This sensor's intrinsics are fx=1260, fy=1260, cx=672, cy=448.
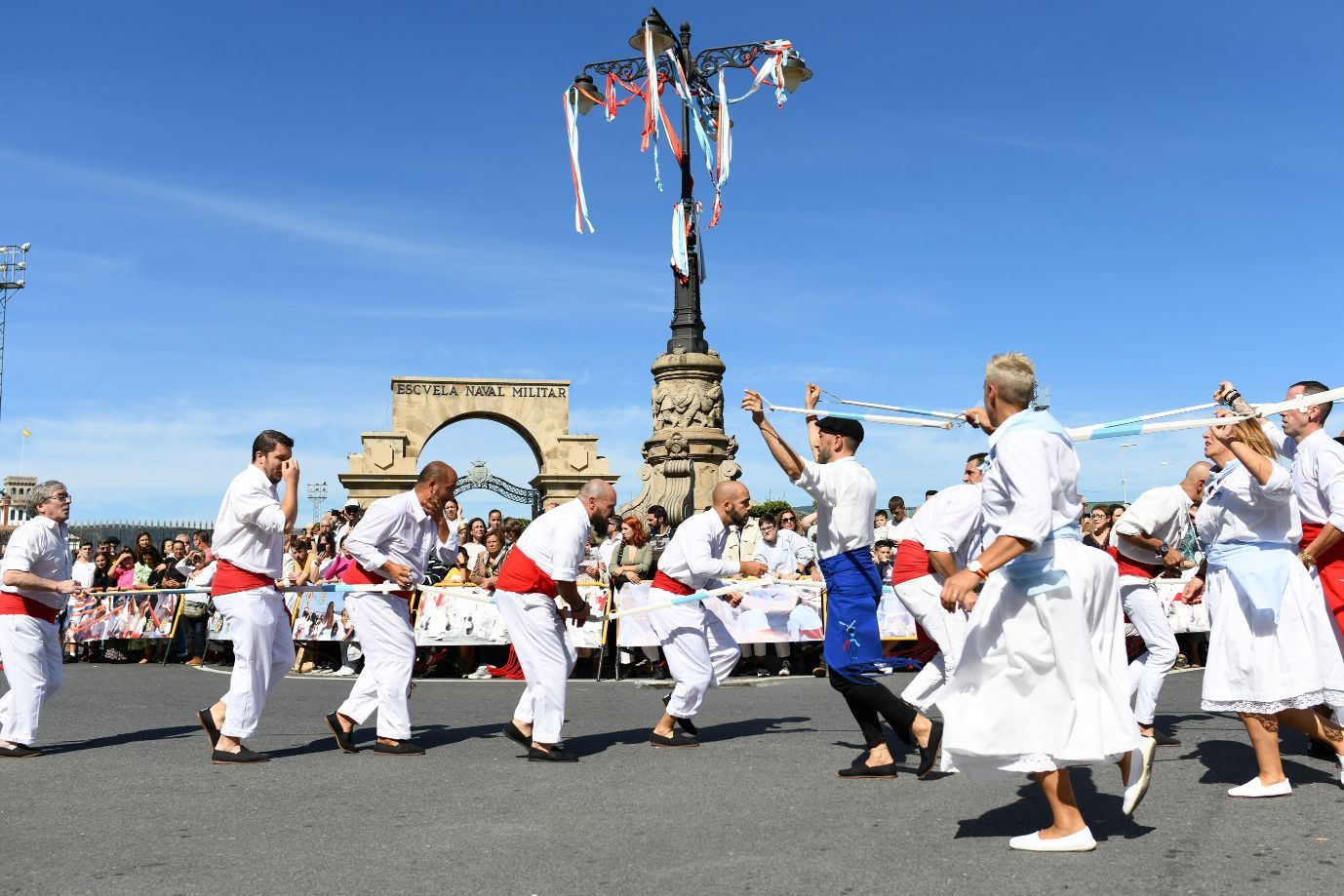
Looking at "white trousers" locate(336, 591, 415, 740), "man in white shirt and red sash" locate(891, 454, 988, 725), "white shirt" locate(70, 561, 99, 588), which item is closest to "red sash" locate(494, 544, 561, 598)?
"white trousers" locate(336, 591, 415, 740)

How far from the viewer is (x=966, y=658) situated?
479 cm

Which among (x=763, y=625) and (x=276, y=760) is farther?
(x=763, y=625)

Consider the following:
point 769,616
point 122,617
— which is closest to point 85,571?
point 122,617

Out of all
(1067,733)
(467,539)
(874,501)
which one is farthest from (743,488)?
(467,539)

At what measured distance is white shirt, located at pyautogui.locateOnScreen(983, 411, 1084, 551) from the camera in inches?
178

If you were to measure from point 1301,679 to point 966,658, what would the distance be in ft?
6.46

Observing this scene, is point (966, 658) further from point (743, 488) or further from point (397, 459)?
point (397, 459)

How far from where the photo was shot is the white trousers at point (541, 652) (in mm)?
7383

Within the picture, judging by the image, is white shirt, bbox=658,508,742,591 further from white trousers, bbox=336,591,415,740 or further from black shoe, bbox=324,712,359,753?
black shoe, bbox=324,712,359,753

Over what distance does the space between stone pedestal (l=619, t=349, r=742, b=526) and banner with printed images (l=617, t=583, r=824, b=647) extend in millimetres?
2225

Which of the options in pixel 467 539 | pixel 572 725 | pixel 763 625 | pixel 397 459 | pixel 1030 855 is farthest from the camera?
pixel 397 459

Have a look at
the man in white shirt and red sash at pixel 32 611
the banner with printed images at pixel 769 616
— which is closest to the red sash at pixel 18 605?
the man in white shirt and red sash at pixel 32 611

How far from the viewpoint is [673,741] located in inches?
314

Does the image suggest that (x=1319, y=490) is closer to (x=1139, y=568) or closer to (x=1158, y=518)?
(x=1158, y=518)
